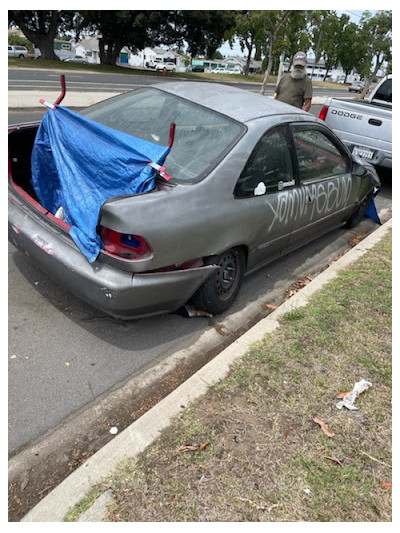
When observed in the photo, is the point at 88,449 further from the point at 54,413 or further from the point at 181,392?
the point at 181,392

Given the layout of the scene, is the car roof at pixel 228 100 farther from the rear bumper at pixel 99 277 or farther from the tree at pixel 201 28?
the tree at pixel 201 28

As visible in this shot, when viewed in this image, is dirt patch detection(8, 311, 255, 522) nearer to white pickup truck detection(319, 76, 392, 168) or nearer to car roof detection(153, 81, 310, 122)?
car roof detection(153, 81, 310, 122)

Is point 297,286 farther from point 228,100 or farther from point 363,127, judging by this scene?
point 363,127

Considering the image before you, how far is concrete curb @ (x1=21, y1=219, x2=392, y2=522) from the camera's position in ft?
6.39

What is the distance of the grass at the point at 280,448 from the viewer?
2.02 m

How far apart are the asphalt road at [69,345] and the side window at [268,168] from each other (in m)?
1.06

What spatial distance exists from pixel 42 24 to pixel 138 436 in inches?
1820

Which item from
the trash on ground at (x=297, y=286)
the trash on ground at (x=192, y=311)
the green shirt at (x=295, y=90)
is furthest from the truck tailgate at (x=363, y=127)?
the trash on ground at (x=192, y=311)

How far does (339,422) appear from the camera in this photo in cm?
258

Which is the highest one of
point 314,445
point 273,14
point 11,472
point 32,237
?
point 273,14

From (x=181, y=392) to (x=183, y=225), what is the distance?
3.47 feet

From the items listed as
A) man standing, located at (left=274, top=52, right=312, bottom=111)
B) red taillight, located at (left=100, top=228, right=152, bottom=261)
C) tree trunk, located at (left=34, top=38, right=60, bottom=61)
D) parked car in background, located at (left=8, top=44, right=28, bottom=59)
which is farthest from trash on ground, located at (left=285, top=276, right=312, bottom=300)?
parked car in background, located at (left=8, top=44, right=28, bottom=59)

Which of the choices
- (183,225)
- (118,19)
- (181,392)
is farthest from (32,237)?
(118,19)

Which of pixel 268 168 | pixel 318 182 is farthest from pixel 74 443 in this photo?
pixel 318 182
